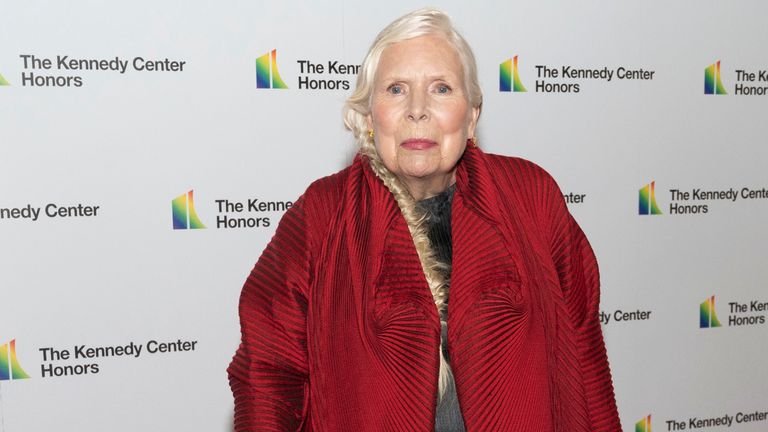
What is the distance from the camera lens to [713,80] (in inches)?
129

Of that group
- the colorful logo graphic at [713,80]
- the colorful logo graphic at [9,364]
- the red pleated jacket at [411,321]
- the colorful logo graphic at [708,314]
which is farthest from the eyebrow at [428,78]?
the colorful logo graphic at [708,314]

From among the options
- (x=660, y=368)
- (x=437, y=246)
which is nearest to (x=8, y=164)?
(x=437, y=246)

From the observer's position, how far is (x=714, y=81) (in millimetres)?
3283

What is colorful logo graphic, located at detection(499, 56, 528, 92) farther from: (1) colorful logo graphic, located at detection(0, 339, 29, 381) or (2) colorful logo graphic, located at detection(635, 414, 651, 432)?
(1) colorful logo graphic, located at detection(0, 339, 29, 381)

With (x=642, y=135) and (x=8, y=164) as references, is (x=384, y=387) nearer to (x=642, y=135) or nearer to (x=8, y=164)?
(x=8, y=164)

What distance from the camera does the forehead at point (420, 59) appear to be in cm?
159

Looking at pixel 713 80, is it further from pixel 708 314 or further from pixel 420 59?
pixel 420 59

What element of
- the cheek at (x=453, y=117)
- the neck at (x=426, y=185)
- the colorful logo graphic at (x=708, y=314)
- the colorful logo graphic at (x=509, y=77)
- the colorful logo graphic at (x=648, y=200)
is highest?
the colorful logo graphic at (x=509, y=77)

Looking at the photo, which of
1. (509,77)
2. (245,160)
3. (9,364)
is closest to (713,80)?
(509,77)

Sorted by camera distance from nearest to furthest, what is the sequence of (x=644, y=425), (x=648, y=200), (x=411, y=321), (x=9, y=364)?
(x=411, y=321), (x=9, y=364), (x=648, y=200), (x=644, y=425)

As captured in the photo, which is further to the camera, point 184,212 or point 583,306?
point 184,212

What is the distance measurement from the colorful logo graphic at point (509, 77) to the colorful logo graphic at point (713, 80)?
903 millimetres

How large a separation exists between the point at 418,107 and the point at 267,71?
4.32 ft

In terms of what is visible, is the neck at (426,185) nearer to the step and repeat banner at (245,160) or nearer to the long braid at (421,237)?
the long braid at (421,237)
